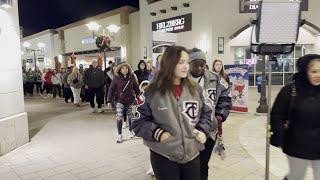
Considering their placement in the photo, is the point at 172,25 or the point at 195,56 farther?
the point at 172,25

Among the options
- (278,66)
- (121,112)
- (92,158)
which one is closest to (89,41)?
(278,66)

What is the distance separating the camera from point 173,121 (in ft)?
7.82

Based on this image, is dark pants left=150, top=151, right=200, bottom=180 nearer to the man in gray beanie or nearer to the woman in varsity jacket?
the woman in varsity jacket

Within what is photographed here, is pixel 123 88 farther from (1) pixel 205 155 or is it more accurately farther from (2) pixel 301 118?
(2) pixel 301 118

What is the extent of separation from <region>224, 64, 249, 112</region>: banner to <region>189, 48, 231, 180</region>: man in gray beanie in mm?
6590

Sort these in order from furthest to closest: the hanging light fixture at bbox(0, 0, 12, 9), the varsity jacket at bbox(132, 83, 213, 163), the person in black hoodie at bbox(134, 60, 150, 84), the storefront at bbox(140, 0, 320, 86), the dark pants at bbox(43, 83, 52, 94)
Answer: the dark pants at bbox(43, 83, 52, 94), the storefront at bbox(140, 0, 320, 86), the person in black hoodie at bbox(134, 60, 150, 84), the hanging light fixture at bbox(0, 0, 12, 9), the varsity jacket at bbox(132, 83, 213, 163)

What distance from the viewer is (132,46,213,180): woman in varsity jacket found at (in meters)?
2.38

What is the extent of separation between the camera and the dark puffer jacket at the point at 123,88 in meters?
6.41

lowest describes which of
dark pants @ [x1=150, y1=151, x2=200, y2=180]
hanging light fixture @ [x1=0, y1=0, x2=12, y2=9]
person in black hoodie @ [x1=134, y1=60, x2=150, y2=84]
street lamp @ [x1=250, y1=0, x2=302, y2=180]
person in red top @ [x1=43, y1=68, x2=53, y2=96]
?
dark pants @ [x1=150, y1=151, x2=200, y2=180]

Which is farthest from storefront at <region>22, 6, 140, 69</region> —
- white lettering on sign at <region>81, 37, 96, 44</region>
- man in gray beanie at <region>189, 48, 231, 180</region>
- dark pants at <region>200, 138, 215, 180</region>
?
dark pants at <region>200, 138, 215, 180</region>

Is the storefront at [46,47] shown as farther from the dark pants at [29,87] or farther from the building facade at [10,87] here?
the building facade at [10,87]

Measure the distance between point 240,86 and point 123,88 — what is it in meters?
4.57

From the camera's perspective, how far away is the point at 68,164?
5.04 m

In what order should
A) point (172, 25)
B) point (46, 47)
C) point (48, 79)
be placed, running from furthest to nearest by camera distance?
point (46, 47) < point (172, 25) < point (48, 79)
